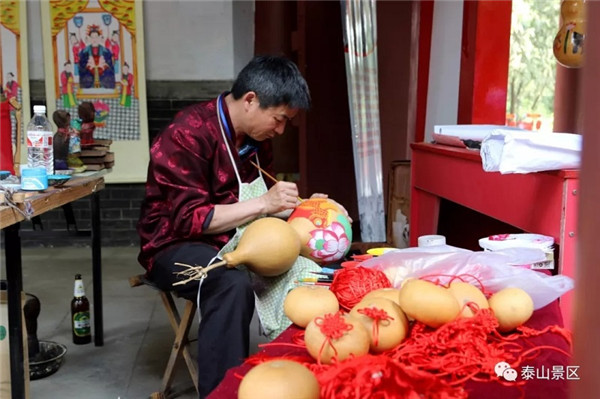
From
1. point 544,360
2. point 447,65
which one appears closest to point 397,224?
point 447,65

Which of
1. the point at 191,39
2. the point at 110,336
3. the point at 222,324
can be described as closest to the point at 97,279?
the point at 110,336

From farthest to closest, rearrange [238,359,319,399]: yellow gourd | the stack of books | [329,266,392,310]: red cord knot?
the stack of books < [329,266,392,310]: red cord knot < [238,359,319,399]: yellow gourd

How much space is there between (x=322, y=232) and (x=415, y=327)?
841 millimetres

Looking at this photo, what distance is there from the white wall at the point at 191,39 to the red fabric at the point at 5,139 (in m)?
3.18

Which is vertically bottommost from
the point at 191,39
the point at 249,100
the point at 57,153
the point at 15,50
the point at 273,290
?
the point at 273,290

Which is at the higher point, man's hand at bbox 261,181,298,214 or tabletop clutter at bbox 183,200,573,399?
Result: man's hand at bbox 261,181,298,214

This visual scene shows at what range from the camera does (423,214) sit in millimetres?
3031

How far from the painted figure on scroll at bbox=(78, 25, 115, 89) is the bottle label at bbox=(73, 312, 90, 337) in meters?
2.81

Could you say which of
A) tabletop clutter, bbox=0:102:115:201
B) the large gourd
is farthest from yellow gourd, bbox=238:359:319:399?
tabletop clutter, bbox=0:102:115:201

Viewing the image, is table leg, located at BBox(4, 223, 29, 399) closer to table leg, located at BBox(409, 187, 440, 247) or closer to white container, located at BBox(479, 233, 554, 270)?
white container, located at BBox(479, 233, 554, 270)

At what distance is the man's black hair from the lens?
7.36 ft

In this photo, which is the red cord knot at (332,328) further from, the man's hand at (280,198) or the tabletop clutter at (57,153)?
the tabletop clutter at (57,153)

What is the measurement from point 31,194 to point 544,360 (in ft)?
5.82

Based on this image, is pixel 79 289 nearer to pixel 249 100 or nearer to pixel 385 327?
pixel 249 100
